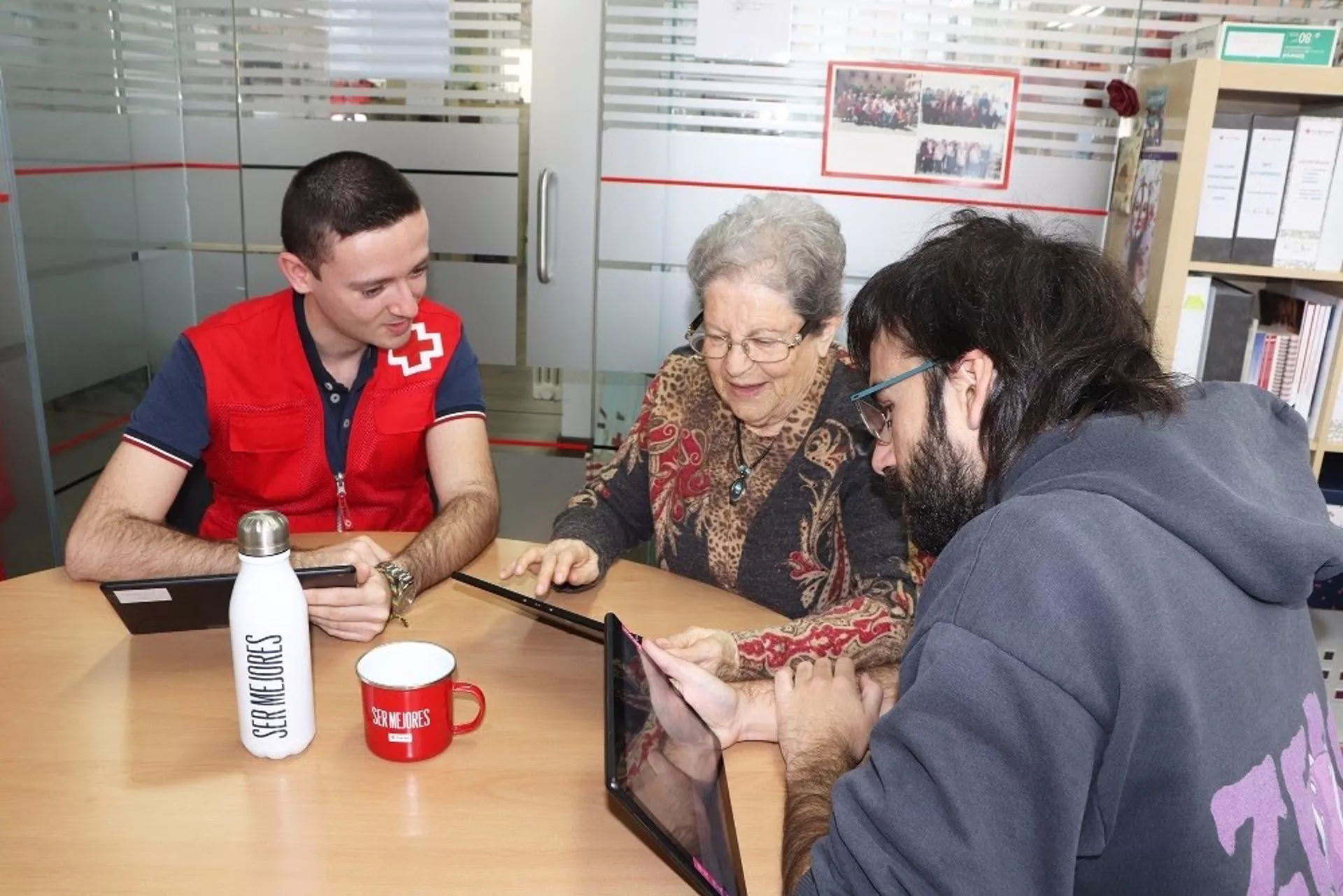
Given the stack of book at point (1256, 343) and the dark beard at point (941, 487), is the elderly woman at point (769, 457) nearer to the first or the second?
the dark beard at point (941, 487)

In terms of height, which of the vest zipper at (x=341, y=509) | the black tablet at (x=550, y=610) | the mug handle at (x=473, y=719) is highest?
the black tablet at (x=550, y=610)

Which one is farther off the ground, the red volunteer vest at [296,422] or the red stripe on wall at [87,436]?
the red volunteer vest at [296,422]

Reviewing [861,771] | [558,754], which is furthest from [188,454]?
[861,771]

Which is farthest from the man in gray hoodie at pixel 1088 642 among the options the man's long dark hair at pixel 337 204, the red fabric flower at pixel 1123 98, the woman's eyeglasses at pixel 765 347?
the red fabric flower at pixel 1123 98

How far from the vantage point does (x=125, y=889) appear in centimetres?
92

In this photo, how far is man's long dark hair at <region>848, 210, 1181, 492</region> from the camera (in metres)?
0.95

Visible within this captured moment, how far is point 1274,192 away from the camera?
96.7 inches

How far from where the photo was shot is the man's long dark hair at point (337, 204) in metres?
1.96

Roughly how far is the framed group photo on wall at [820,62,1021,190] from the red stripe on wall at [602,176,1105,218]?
0.15ft

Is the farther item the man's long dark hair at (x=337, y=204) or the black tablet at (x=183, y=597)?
the man's long dark hair at (x=337, y=204)

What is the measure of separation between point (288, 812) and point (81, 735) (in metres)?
0.30

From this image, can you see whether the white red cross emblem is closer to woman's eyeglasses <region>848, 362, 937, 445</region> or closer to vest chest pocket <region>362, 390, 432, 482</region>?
vest chest pocket <region>362, 390, 432, 482</region>

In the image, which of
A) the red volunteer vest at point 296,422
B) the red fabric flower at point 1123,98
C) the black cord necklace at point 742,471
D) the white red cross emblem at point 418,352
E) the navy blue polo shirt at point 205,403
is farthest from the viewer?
the red fabric flower at point 1123,98

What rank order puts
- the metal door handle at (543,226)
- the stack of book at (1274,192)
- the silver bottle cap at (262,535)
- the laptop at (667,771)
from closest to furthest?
the laptop at (667,771), the silver bottle cap at (262,535), the stack of book at (1274,192), the metal door handle at (543,226)
